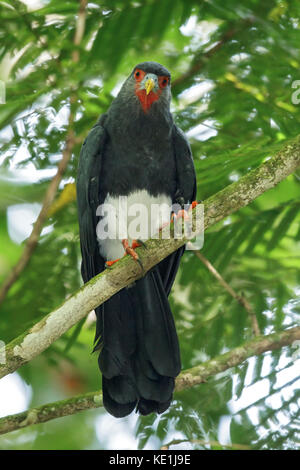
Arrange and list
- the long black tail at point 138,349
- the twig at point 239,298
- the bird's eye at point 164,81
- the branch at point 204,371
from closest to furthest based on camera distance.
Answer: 1. the branch at point 204,371
2. the long black tail at point 138,349
3. the twig at point 239,298
4. the bird's eye at point 164,81

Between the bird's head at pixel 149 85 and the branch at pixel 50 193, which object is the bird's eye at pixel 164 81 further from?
the branch at pixel 50 193

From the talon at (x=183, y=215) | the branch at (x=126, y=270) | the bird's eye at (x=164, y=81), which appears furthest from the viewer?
the bird's eye at (x=164, y=81)

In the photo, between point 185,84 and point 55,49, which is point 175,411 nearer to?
point 185,84

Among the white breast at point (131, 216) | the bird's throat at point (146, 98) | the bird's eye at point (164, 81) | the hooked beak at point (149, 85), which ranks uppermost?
the hooked beak at point (149, 85)

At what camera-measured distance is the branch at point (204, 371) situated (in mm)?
3660

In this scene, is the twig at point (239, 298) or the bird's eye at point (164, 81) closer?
the twig at point (239, 298)

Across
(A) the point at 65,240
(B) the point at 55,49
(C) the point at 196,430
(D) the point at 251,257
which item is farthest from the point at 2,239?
(C) the point at 196,430

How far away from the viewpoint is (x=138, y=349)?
13.1ft

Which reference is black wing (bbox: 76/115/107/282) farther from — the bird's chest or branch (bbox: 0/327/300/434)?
branch (bbox: 0/327/300/434)

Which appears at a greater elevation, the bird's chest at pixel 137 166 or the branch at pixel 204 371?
the bird's chest at pixel 137 166

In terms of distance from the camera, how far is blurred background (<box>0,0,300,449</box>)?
4199 mm

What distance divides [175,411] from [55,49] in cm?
278

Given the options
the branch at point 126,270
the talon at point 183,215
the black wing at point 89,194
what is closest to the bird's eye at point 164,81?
the black wing at point 89,194
